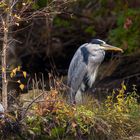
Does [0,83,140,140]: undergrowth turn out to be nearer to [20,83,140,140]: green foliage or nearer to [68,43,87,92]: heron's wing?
[20,83,140,140]: green foliage

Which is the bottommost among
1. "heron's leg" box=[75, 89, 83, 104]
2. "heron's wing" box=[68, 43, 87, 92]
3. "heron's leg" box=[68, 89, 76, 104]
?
"heron's leg" box=[75, 89, 83, 104]

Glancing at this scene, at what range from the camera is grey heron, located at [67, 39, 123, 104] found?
834 centimetres

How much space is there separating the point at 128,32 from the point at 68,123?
3.49 metres

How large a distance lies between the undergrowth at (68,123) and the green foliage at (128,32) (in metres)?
2.99

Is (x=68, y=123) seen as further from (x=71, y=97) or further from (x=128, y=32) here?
(x=128, y=32)

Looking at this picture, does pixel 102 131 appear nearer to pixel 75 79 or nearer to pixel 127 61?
pixel 75 79

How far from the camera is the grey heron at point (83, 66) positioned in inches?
328

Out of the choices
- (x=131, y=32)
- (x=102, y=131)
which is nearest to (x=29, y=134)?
(x=102, y=131)

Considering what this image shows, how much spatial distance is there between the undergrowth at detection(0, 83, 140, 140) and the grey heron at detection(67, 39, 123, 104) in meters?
1.19

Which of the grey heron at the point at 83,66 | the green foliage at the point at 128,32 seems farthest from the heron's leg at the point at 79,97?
the green foliage at the point at 128,32

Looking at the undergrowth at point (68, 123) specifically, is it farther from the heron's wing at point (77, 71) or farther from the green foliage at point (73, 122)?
the heron's wing at point (77, 71)

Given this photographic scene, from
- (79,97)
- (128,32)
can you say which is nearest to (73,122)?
(79,97)

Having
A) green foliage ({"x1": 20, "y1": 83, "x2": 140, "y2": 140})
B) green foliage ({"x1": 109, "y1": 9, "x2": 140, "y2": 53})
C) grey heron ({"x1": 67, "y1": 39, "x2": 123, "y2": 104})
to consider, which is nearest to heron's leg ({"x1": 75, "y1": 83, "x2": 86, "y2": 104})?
grey heron ({"x1": 67, "y1": 39, "x2": 123, "y2": 104})

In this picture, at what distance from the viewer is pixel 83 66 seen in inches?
331
